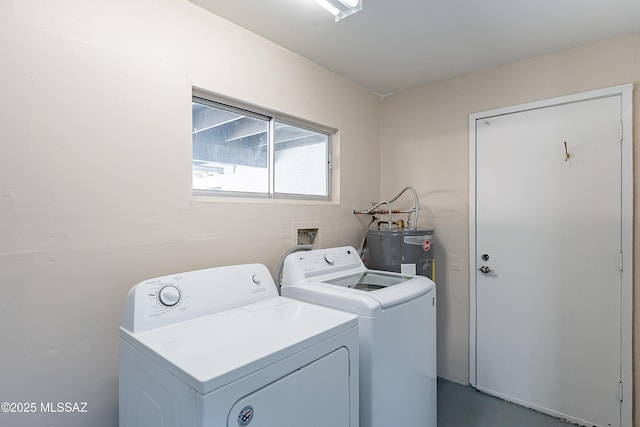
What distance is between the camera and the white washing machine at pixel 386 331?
139 centimetres

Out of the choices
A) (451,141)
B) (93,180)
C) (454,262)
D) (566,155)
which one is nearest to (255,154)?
(93,180)

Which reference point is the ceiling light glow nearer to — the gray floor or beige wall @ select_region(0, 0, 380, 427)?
beige wall @ select_region(0, 0, 380, 427)

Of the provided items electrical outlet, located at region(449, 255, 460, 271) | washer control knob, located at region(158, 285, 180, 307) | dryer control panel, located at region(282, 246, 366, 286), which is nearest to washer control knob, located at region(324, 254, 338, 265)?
dryer control panel, located at region(282, 246, 366, 286)

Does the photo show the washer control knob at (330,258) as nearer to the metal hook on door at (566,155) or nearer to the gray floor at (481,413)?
the gray floor at (481,413)

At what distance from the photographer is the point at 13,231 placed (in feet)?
3.76

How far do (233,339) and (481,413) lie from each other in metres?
1.97

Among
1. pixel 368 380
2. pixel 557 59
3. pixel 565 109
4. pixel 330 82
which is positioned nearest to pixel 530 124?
pixel 565 109

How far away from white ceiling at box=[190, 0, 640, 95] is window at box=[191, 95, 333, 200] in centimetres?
49

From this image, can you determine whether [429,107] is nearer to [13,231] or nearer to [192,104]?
[192,104]

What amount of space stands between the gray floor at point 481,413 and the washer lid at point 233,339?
56.7 inches

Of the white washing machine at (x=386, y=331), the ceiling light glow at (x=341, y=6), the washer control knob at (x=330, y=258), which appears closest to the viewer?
the white washing machine at (x=386, y=331)

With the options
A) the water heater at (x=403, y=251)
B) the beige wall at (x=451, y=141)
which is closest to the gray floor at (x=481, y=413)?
the beige wall at (x=451, y=141)

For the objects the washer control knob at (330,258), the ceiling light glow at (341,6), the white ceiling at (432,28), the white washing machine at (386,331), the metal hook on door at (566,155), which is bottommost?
the white washing machine at (386,331)

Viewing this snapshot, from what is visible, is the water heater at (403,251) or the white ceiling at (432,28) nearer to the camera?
the white ceiling at (432,28)
